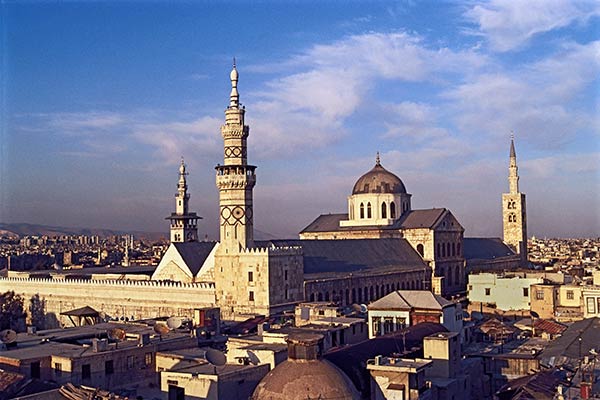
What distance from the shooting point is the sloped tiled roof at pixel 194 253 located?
50.6 meters

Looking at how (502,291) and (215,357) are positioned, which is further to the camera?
(502,291)

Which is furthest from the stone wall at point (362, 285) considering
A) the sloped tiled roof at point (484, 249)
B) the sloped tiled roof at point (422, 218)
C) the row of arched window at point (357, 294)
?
the sloped tiled roof at point (484, 249)

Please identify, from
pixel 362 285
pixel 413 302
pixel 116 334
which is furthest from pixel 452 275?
pixel 116 334

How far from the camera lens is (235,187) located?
45562 mm

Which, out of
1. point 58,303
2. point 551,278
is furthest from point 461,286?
point 58,303

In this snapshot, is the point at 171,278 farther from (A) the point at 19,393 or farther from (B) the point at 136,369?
(A) the point at 19,393

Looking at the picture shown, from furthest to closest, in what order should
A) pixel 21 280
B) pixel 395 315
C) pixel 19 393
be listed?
pixel 21 280
pixel 395 315
pixel 19 393

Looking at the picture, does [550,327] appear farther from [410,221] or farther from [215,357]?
[410,221]

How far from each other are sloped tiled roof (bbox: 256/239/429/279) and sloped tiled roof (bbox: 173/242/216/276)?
475 centimetres

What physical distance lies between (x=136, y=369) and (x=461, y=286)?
48.7m

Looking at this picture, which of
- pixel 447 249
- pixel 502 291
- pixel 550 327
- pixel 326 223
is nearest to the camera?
pixel 550 327

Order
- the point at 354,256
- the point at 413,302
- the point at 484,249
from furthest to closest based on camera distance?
1. the point at 484,249
2. the point at 354,256
3. the point at 413,302

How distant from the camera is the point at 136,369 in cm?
2425

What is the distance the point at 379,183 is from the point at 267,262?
89.1 ft
